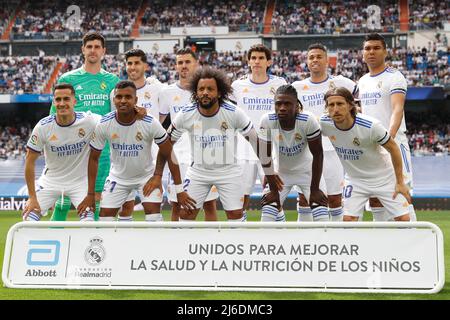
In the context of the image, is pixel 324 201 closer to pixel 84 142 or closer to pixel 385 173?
pixel 385 173

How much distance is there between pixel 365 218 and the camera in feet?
49.3

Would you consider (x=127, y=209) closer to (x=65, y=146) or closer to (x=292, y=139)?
(x=65, y=146)

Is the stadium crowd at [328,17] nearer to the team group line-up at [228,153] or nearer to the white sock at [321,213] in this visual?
the team group line-up at [228,153]

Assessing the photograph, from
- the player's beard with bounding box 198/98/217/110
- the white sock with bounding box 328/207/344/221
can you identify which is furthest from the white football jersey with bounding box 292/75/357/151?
the player's beard with bounding box 198/98/217/110

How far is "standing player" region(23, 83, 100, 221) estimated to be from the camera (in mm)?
7484

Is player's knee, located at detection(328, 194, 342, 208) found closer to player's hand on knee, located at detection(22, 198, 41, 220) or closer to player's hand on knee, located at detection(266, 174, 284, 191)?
player's hand on knee, located at detection(266, 174, 284, 191)

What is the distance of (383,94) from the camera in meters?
7.79

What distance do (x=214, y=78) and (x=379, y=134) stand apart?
1.74 m

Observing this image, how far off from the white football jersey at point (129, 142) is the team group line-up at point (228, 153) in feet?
0.03

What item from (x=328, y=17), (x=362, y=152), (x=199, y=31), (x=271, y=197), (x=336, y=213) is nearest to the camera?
(x=362, y=152)

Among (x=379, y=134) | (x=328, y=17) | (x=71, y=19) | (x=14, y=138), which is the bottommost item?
(x=14, y=138)

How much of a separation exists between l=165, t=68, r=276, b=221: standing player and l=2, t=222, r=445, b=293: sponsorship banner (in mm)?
1485

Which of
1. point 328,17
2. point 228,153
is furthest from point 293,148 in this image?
point 328,17
